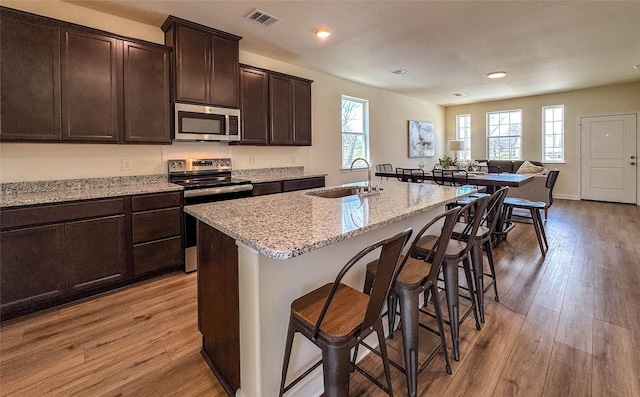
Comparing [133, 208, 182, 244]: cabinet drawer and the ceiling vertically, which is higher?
the ceiling

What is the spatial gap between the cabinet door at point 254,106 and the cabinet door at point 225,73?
228 mm

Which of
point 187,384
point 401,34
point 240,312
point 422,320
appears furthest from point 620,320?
point 401,34

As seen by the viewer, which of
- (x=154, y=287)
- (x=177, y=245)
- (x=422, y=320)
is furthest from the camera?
(x=177, y=245)

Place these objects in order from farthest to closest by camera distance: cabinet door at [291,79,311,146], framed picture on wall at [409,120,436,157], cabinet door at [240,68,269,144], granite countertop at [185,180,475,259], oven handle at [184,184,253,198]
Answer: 1. framed picture on wall at [409,120,436,157]
2. cabinet door at [291,79,311,146]
3. cabinet door at [240,68,269,144]
4. oven handle at [184,184,253,198]
5. granite countertop at [185,180,475,259]

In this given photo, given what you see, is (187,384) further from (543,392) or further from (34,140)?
(34,140)

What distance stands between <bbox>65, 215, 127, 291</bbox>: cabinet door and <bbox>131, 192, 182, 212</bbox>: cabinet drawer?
0.16m

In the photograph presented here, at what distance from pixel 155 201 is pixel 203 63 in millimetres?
1567

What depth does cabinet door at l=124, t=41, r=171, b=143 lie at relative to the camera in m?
2.93

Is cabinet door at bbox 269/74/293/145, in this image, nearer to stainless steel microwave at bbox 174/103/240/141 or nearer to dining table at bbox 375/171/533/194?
stainless steel microwave at bbox 174/103/240/141

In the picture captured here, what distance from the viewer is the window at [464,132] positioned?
8906mm

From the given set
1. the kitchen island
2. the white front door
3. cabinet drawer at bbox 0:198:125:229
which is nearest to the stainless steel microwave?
cabinet drawer at bbox 0:198:125:229

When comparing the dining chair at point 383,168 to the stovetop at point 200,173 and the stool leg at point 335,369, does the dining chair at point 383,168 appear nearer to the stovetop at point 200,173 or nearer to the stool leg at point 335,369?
the stovetop at point 200,173

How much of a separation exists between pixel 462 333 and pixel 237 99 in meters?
3.26

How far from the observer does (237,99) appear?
3.64m
